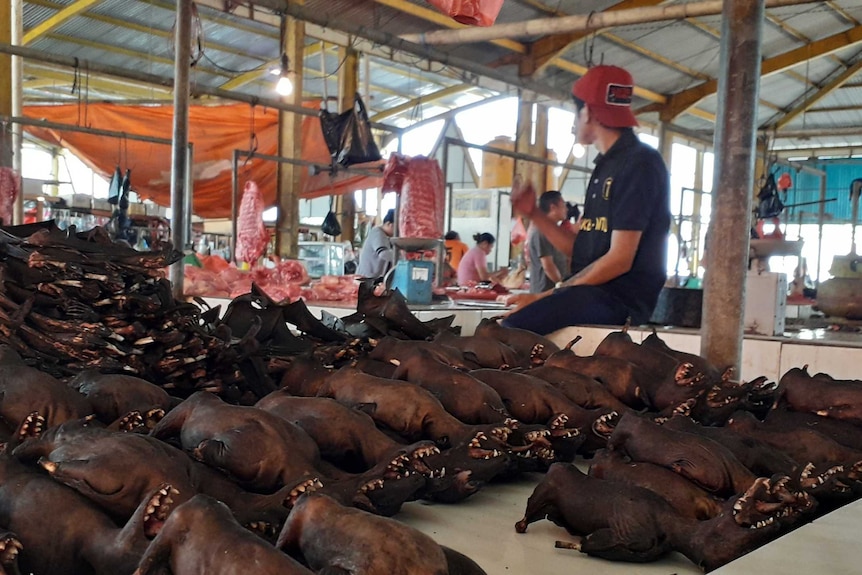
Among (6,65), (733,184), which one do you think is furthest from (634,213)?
(6,65)

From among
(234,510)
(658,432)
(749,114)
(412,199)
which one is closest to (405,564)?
(234,510)

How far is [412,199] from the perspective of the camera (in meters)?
7.06

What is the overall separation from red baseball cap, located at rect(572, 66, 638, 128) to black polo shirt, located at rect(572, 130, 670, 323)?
0.31 ft

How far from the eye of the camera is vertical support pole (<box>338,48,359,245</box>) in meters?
12.9

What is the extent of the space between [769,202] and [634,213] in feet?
35.9

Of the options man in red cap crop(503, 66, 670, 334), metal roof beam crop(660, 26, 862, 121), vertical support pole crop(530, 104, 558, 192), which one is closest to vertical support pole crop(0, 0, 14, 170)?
man in red cap crop(503, 66, 670, 334)

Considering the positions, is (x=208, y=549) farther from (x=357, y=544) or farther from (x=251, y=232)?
(x=251, y=232)

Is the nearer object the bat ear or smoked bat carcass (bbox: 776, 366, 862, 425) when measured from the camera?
the bat ear

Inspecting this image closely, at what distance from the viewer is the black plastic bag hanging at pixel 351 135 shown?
26.8ft

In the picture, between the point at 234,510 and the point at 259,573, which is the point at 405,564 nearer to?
the point at 259,573

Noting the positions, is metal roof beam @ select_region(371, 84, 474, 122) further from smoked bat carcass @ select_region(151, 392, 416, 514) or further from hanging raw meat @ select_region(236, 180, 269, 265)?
smoked bat carcass @ select_region(151, 392, 416, 514)

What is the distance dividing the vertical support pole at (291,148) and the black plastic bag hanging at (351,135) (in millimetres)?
3356

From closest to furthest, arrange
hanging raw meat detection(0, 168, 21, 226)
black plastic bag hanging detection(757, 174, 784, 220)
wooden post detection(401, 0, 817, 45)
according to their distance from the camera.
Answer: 1. hanging raw meat detection(0, 168, 21, 226)
2. wooden post detection(401, 0, 817, 45)
3. black plastic bag hanging detection(757, 174, 784, 220)

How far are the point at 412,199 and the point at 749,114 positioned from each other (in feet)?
13.6
